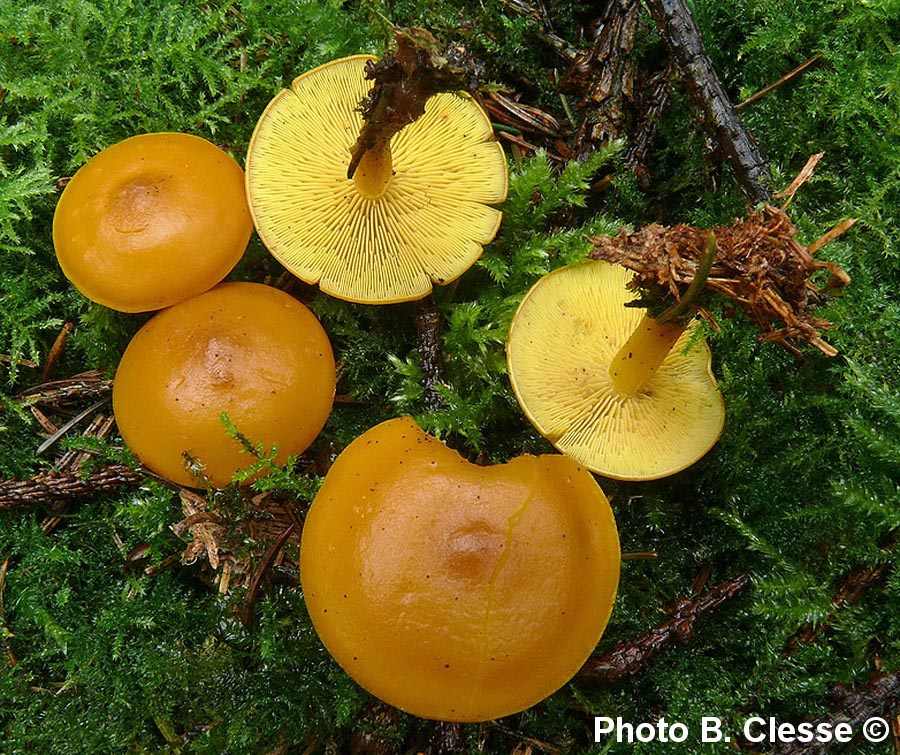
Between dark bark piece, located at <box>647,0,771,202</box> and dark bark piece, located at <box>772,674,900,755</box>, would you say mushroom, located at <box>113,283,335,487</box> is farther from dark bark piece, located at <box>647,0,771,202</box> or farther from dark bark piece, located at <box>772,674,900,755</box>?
dark bark piece, located at <box>772,674,900,755</box>

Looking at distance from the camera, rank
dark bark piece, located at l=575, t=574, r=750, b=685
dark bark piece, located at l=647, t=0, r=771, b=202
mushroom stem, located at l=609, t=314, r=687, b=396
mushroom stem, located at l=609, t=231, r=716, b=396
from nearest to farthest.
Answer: mushroom stem, located at l=609, t=231, r=716, b=396, mushroom stem, located at l=609, t=314, r=687, b=396, dark bark piece, located at l=575, t=574, r=750, b=685, dark bark piece, located at l=647, t=0, r=771, b=202

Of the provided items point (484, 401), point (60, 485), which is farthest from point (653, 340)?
point (60, 485)

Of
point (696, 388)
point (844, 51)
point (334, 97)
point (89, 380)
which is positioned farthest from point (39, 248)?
point (844, 51)

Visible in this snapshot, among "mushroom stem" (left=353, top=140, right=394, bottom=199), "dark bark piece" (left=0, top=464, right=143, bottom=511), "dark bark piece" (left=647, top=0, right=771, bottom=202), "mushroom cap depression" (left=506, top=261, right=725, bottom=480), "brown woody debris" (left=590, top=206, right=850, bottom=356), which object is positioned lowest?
"dark bark piece" (left=0, top=464, right=143, bottom=511)

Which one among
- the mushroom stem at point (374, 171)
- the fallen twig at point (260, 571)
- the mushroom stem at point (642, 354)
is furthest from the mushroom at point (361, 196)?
the fallen twig at point (260, 571)

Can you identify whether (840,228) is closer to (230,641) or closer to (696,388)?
(696,388)

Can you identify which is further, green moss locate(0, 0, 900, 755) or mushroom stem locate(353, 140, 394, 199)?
green moss locate(0, 0, 900, 755)

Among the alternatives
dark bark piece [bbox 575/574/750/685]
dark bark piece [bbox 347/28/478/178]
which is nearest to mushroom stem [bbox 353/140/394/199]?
dark bark piece [bbox 347/28/478/178]
